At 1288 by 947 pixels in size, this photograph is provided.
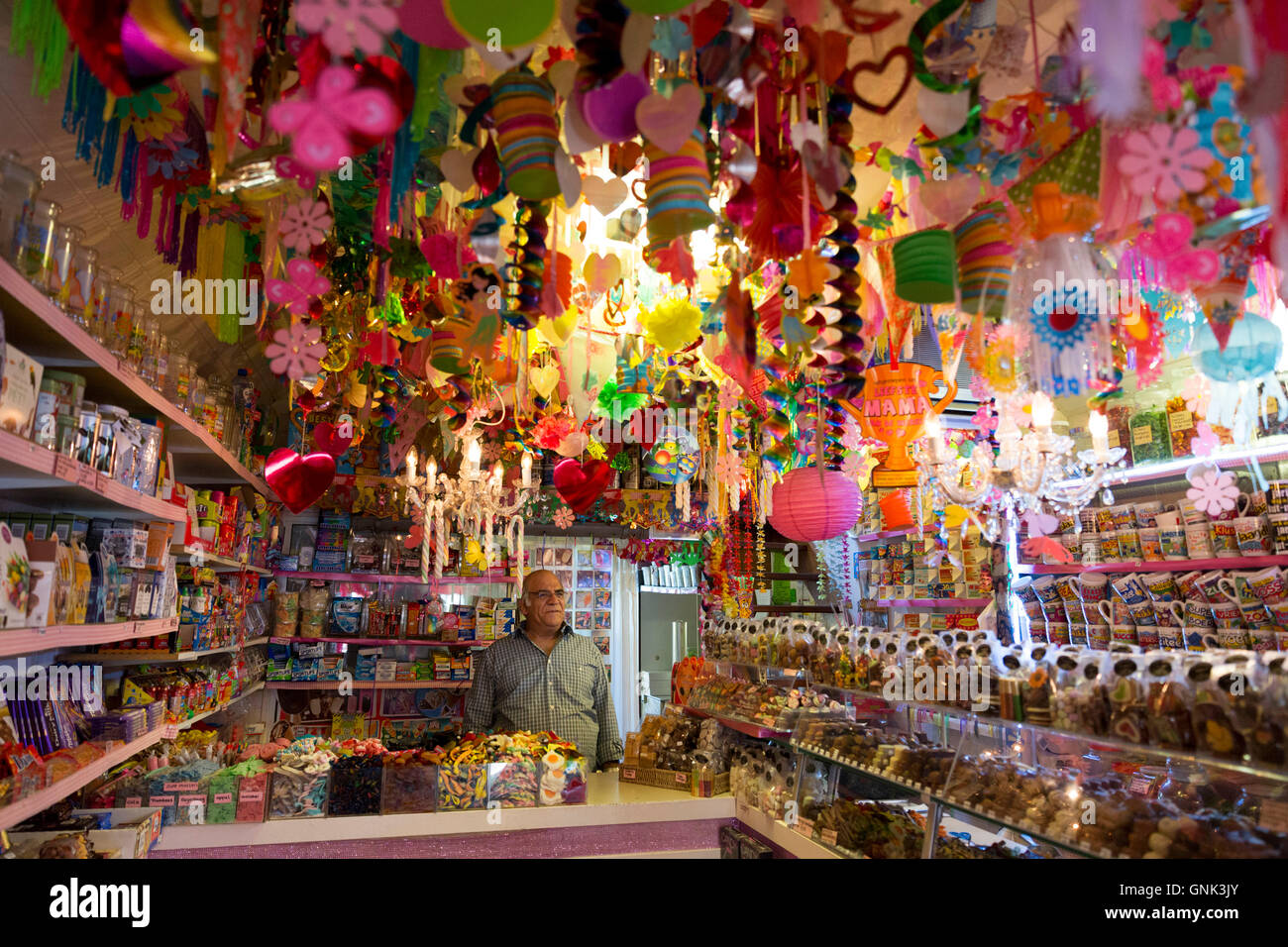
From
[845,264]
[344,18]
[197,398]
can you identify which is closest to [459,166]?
[344,18]

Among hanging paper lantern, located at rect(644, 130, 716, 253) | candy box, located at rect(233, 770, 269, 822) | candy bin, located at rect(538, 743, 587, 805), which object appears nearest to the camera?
hanging paper lantern, located at rect(644, 130, 716, 253)

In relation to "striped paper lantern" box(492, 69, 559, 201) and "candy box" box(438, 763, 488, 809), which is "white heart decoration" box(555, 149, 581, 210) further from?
"candy box" box(438, 763, 488, 809)

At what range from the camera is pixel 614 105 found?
4.40ft

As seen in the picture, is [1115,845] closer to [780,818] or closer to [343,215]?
[780,818]

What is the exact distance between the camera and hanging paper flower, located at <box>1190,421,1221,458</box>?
3596 mm

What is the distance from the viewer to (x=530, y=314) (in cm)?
160

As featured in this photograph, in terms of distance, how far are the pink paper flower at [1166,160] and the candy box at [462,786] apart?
9.44 feet

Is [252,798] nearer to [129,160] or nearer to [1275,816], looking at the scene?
[129,160]

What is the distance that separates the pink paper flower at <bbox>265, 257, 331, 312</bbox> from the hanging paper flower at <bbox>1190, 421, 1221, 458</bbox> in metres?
3.75

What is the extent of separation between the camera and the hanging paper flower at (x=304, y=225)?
1711mm

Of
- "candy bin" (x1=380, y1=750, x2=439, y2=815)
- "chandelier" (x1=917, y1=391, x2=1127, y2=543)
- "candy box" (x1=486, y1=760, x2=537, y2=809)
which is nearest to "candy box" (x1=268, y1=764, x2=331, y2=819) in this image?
"candy bin" (x1=380, y1=750, x2=439, y2=815)

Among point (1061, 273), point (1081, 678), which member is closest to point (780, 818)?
point (1081, 678)

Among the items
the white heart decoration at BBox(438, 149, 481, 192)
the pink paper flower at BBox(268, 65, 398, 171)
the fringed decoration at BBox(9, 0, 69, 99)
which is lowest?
the pink paper flower at BBox(268, 65, 398, 171)

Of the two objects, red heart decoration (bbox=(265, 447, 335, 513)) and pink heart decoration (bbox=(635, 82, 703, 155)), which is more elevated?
pink heart decoration (bbox=(635, 82, 703, 155))
